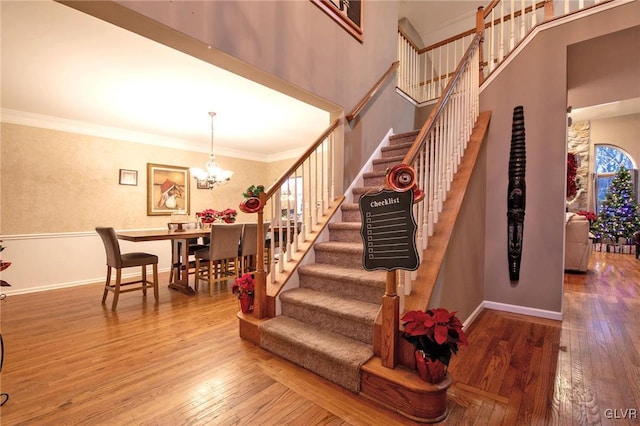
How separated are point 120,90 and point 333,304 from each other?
3.57 m

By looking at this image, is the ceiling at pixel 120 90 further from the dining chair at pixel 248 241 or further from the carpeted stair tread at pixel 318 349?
the carpeted stair tread at pixel 318 349

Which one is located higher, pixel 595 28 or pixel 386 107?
pixel 595 28

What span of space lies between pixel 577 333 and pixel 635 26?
2.82 m

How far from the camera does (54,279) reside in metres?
4.25

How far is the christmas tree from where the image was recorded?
7.20 m

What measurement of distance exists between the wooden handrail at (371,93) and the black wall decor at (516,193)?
1.60 metres

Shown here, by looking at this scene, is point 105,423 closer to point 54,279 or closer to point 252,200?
point 252,200

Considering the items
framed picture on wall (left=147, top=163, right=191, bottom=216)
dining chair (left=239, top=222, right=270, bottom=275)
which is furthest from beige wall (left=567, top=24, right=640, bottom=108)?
framed picture on wall (left=147, top=163, right=191, bottom=216)

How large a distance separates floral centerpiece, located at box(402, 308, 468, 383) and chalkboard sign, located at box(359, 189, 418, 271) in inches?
11.7

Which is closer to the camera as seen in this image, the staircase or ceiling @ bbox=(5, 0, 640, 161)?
the staircase

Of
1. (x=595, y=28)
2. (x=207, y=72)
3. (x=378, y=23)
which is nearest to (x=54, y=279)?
(x=207, y=72)

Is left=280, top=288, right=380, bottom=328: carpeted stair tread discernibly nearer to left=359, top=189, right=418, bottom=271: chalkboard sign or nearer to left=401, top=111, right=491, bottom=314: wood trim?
left=401, top=111, right=491, bottom=314: wood trim

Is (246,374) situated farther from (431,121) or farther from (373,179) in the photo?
(373,179)

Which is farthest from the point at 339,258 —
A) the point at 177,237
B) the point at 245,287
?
the point at 177,237
